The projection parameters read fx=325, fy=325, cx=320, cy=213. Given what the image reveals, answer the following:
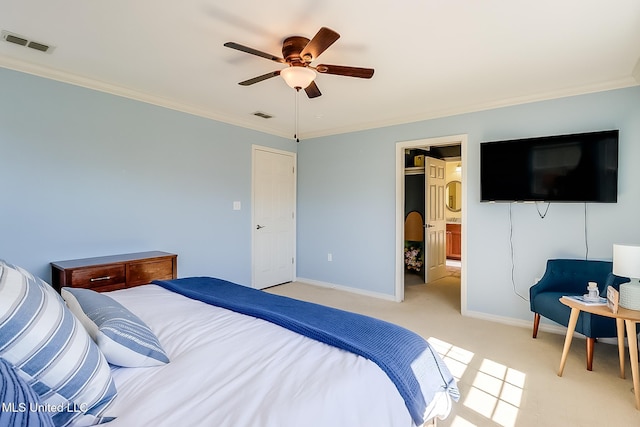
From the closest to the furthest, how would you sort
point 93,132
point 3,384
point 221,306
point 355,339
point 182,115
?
point 3,384 < point 355,339 < point 221,306 < point 93,132 < point 182,115

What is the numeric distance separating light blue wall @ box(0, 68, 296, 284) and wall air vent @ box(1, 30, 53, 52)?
423 mm

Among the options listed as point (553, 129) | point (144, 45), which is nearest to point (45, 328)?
point (144, 45)

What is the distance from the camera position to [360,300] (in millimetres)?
4281

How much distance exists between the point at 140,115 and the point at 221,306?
254cm

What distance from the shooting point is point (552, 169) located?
310 centimetres

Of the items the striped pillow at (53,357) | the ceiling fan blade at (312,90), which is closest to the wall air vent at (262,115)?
the ceiling fan blade at (312,90)

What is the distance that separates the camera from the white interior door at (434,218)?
17.1ft

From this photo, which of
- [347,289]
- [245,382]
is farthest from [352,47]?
[347,289]

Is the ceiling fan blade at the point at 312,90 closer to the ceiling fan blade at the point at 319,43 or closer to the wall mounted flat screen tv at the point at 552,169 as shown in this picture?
the ceiling fan blade at the point at 319,43

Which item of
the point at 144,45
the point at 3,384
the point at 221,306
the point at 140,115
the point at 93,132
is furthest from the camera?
the point at 140,115

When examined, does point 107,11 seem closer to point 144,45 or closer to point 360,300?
point 144,45

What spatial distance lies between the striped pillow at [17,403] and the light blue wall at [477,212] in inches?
148

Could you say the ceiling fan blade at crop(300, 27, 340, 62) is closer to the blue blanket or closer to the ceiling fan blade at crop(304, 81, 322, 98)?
the ceiling fan blade at crop(304, 81, 322, 98)

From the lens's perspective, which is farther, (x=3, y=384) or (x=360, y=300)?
(x=360, y=300)
